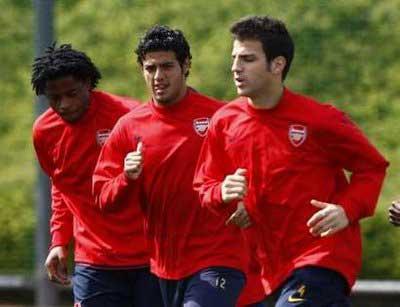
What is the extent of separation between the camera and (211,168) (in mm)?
7582

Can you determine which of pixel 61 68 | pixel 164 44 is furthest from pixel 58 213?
pixel 164 44

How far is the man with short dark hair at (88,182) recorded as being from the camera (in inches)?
335

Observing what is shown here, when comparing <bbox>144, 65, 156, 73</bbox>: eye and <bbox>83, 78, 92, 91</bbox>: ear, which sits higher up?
<bbox>144, 65, 156, 73</bbox>: eye

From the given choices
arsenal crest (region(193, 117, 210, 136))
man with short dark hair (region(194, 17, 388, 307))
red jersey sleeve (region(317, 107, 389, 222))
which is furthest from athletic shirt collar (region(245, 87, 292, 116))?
arsenal crest (region(193, 117, 210, 136))

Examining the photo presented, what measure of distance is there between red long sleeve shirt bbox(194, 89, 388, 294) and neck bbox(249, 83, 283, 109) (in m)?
0.02

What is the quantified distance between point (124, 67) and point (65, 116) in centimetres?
322

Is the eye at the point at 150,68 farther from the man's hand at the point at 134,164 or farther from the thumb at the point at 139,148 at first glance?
the man's hand at the point at 134,164

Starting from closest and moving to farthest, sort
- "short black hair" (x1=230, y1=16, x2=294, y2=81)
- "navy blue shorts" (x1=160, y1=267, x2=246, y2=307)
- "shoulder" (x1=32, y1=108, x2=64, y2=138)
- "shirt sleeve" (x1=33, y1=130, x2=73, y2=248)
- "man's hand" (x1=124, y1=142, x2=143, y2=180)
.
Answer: "short black hair" (x1=230, y1=16, x2=294, y2=81) → "man's hand" (x1=124, y1=142, x2=143, y2=180) → "navy blue shorts" (x1=160, y1=267, x2=246, y2=307) → "shoulder" (x1=32, y1=108, x2=64, y2=138) → "shirt sleeve" (x1=33, y1=130, x2=73, y2=248)

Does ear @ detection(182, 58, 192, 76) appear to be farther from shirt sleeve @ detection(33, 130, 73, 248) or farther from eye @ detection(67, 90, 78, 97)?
shirt sleeve @ detection(33, 130, 73, 248)

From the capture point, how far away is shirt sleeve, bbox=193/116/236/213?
7492 millimetres

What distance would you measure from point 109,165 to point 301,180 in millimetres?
1242

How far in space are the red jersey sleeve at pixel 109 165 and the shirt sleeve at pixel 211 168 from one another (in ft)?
1.63

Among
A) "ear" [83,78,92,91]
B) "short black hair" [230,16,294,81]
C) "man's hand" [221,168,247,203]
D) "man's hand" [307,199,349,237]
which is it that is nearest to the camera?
"man's hand" [307,199,349,237]

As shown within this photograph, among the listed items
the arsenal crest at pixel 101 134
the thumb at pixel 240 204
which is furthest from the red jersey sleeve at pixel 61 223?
the thumb at pixel 240 204
